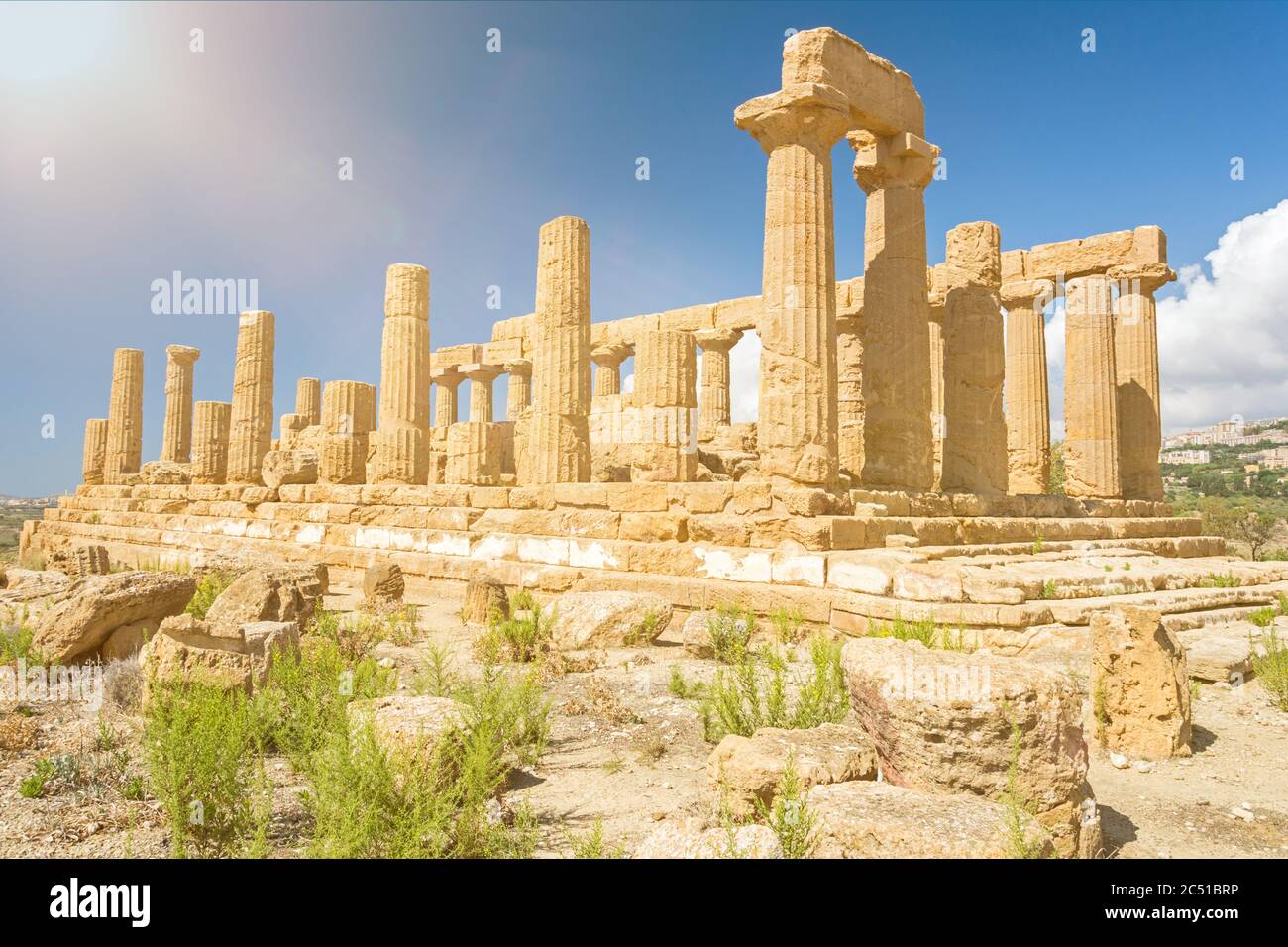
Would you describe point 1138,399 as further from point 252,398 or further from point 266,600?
point 252,398

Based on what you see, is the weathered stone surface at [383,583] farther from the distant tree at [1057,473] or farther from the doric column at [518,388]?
the distant tree at [1057,473]

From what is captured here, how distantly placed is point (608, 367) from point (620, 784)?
18.6 meters

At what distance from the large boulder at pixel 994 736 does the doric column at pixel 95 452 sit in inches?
1049

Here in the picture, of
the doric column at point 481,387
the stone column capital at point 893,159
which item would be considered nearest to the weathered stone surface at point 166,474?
the doric column at point 481,387

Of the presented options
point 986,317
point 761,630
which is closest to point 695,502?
point 761,630

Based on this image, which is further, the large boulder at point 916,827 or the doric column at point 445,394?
the doric column at point 445,394

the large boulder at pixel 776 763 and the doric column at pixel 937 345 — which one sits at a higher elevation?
the doric column at pixel 937 345

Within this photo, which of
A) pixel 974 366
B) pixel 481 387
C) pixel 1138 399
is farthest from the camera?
pixel 481 387

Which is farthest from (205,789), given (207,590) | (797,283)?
(797,283)

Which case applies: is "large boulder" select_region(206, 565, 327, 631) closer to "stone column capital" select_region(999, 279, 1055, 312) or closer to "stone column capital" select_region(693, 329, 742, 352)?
"stone column capital" select_region(693, 329, 742, 352)

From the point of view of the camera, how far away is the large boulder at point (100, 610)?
545 centimetres

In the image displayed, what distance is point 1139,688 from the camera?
446cm
